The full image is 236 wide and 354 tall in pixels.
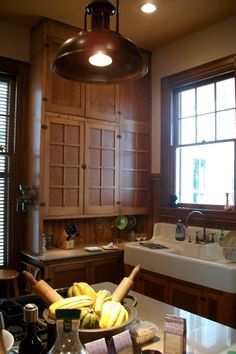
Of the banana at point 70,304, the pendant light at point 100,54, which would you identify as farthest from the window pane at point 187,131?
the banana at point 70,304

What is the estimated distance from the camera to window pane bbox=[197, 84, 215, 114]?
347 cm

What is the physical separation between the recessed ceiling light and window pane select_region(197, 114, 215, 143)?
1.14 m

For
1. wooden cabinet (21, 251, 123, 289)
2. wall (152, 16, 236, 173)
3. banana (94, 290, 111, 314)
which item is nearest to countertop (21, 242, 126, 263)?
wooden cabinet (21, 251, 123, 289)

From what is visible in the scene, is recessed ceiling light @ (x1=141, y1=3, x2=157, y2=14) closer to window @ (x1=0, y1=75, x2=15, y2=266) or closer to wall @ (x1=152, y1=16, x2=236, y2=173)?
wall @ (x1=152, y1=16, x2=236, y2=173)

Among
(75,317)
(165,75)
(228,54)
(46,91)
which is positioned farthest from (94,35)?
(165,75)

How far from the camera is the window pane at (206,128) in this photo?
11.3 feet

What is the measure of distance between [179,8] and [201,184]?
67.1 inches

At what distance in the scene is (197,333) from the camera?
1400 mm

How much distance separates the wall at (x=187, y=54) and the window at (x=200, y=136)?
91 mm

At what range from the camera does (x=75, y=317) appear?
0.88m

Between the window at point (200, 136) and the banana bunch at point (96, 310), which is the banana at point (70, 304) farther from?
the window at point (200, 136)

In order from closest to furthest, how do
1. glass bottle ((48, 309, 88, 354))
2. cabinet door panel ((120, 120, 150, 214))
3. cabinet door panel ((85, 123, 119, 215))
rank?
glass bottle ((48, 309, 88, 354)) → cabinet door panel ((85, 123, 119, 215)) → cabinet door panel ((120, 120, 150, 214))

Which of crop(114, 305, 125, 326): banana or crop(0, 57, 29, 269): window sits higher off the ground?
crop(0, 57, 29, 269): window

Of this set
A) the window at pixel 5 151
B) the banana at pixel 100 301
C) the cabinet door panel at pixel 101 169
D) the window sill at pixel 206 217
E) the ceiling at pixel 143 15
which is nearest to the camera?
the banana at pixel 100 301
